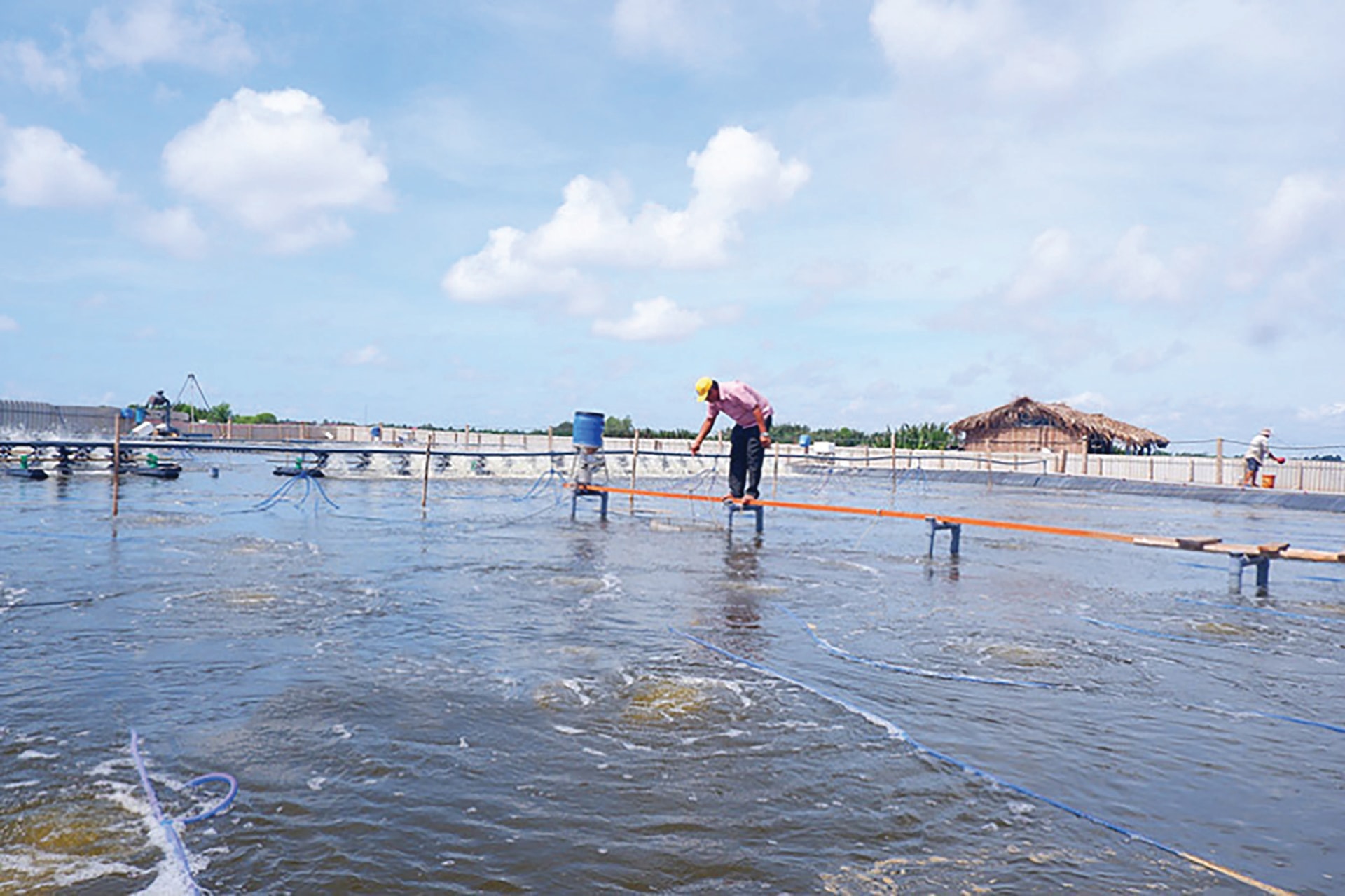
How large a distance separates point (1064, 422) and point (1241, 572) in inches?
1129

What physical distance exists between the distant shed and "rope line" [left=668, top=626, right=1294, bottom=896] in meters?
31.9

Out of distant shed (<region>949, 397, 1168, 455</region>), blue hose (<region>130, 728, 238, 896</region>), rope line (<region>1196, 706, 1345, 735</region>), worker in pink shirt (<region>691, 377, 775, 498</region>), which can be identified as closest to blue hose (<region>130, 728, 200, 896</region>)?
blue hose (<region>130, 728, 238, 896</region>)

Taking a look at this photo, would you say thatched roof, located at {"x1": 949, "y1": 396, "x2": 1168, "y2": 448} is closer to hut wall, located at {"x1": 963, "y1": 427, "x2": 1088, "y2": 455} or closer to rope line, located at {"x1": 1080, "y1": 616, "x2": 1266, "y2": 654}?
hut wall, located at {"x1": 963, "y1": 427, "x2": 1088, "y2": 455}

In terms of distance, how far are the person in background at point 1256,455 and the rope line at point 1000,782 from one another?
82.8 feet

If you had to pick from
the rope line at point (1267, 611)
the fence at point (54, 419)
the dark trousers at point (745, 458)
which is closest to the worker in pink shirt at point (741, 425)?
the dark trousers at point (745, 458)

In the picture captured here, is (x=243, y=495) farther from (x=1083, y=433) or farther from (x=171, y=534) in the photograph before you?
(x=1083, y=433)

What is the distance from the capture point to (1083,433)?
35.7 meters

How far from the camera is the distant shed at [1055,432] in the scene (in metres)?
35.8

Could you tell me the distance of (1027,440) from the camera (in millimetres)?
37219

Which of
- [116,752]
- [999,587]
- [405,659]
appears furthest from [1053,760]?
[999,587]

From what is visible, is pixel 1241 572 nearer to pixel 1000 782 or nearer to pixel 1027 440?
pixel 1000 782

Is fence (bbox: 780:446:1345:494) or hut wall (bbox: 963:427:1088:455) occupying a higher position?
hut wall (bbox: 963:427:1088:455)

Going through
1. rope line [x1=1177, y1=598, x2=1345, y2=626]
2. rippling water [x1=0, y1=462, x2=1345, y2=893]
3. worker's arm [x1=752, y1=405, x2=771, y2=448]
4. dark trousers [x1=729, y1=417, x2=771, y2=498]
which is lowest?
rippling water [x1=0, y1=462, x2=1345, y2=893]

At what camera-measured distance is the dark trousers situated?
11.7 m
